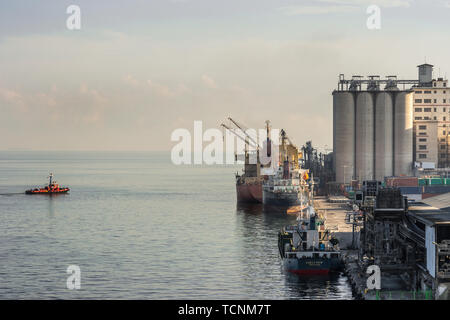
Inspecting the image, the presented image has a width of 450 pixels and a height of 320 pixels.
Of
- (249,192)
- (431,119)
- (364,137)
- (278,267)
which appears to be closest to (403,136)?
(364,137)

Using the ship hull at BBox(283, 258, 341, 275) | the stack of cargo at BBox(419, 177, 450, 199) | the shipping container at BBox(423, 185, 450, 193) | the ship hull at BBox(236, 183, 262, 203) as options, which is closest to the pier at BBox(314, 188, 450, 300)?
the ship hull at BBox(283, 258, 341, 275)

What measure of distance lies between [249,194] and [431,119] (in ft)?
170

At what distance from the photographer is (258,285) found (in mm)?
61531

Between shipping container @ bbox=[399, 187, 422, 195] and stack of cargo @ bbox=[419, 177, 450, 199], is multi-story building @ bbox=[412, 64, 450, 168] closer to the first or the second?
stack of cargo @ bbox=[419, 177, 450, 199]

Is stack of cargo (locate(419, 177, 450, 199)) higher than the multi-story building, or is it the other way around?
the multi-story building

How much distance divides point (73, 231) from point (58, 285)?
42.2 m

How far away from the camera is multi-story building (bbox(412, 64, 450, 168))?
168 metres

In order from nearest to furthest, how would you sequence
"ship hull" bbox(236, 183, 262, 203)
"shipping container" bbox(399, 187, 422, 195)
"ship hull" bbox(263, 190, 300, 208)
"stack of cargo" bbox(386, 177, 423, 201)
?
"stack of cargo" bbox(386, 177, 423, 201), "shipping container" bbox(399, 187, 422, 195), "ship hull" bbox(263, 190, 300, 208), "ship hull" bbox(236, 183, 262, 203)

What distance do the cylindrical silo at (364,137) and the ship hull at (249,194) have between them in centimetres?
2368

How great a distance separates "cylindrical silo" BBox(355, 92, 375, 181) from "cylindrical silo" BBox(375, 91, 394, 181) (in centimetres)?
118

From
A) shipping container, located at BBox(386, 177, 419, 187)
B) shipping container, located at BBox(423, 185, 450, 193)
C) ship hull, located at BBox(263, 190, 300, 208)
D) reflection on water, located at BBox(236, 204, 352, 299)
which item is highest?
shipping container, located at BBox(386, 177, 419, 187)

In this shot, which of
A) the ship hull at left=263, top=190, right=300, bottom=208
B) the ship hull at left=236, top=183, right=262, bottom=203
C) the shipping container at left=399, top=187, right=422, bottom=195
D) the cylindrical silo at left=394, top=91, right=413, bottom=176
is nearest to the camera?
the shipping container at left=399, top=187, right=422, bottom=195

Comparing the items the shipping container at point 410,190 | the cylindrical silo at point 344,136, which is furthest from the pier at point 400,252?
the cylindrical silo at point 344,136
